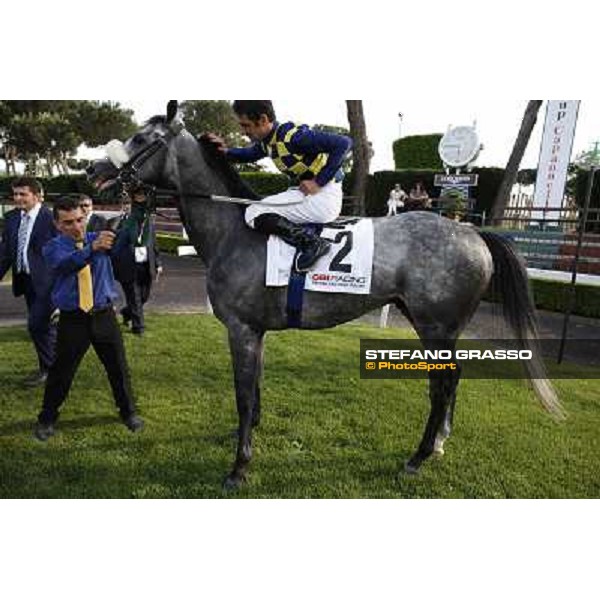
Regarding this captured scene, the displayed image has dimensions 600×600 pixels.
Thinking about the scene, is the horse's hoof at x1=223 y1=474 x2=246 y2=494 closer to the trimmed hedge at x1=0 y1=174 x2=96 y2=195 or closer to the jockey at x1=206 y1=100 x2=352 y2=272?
the jockey at x1=206 y1=100 x2=352 y2=272

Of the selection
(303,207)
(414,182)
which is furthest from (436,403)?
(414,182)

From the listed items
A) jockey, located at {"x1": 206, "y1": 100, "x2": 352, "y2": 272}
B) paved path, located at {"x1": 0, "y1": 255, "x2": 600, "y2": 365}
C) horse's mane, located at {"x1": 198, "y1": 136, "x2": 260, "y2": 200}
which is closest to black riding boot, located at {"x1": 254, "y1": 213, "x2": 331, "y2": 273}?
jockey, located at {"x1": 206, "y1": 100, "x2": 352, "y2": 272}

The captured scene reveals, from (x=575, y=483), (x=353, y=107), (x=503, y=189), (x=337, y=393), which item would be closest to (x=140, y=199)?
(x=337, y=393)

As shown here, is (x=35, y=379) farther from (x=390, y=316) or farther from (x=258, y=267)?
(x=390, y=316)

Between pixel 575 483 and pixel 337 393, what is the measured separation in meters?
2.02

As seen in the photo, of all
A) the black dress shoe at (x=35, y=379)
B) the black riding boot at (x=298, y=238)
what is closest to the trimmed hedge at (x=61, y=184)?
the black dress shoe at (x=35, y=379)

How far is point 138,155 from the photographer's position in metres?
3.06

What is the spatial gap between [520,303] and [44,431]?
376cm

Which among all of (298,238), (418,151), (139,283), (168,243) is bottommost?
(168,243)

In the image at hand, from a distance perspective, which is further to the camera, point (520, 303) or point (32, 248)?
point (32, 248)

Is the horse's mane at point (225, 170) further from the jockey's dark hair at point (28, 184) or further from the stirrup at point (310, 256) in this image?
the jockey's dark hair at point (28, 184)

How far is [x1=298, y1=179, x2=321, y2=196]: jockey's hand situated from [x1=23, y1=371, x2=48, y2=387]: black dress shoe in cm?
316

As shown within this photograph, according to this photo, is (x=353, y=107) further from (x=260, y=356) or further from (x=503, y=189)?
(x=503, y=189)

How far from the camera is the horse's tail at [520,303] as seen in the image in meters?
3.44
